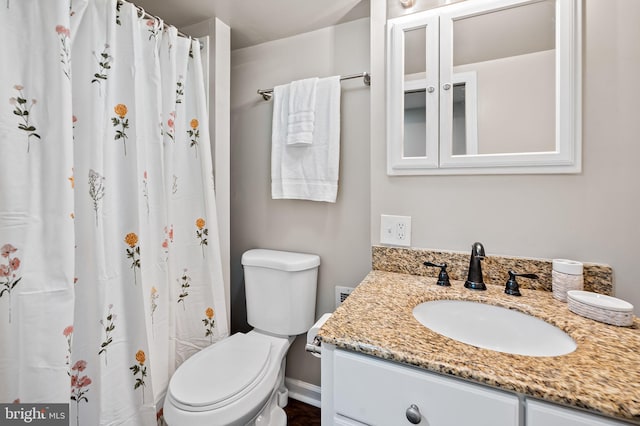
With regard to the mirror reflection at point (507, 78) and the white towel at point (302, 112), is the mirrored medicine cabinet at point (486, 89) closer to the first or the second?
the mirror reflection at point (507, 78)

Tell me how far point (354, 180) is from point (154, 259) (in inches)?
40.9

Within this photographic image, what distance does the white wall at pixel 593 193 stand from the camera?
3.02ft

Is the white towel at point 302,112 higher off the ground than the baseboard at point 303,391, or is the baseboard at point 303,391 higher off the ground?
the white towel at point 302,112

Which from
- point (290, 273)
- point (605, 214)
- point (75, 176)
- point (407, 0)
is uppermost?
point (407, 0)

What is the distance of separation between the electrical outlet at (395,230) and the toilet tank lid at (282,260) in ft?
1.47

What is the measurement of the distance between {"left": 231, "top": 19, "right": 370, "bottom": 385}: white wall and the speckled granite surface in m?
0.30

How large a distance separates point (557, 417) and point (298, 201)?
4.52ft

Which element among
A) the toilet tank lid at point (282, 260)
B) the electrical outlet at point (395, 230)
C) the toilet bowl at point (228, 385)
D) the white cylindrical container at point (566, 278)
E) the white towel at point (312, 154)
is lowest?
the toilet bowl at point (228, 385)

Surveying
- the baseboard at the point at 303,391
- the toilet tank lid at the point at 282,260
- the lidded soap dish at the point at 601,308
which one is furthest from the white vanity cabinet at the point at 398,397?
the baseboard at the point at 303,391

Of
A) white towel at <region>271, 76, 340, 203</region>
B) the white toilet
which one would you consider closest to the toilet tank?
the white toilet

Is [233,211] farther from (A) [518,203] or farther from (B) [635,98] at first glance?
(B) [635,98]

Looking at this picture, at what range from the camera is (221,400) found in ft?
3.29

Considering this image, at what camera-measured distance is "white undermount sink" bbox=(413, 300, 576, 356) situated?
79 cm

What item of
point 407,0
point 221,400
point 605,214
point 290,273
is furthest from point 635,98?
point 221,400
